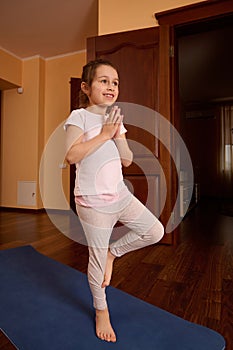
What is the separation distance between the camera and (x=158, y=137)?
2.14 m

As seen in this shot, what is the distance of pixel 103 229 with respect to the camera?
866 millimetres

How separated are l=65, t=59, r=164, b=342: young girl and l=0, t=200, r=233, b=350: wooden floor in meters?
0.39

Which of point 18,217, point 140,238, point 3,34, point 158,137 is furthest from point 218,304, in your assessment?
point 3,34

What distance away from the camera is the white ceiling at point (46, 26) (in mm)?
2756

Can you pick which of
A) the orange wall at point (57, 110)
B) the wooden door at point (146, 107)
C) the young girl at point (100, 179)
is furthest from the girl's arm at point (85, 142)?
the orange wall at point (57, 110)

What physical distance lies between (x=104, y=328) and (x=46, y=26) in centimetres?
344

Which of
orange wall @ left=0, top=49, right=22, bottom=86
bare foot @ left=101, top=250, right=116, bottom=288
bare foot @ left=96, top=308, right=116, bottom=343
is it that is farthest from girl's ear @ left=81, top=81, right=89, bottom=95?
orange wall @ left=0, top=49, right=22, bottom=86

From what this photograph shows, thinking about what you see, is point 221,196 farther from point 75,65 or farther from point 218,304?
point 218,304

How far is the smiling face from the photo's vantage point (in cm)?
89

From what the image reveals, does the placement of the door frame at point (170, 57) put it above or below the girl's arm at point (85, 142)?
above

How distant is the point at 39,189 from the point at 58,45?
84.9 inches

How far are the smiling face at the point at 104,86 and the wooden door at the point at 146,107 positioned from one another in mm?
1285

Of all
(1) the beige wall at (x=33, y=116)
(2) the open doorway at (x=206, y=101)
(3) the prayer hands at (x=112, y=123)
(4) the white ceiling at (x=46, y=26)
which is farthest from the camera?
(1) the beige wall at (x=33, y=116)

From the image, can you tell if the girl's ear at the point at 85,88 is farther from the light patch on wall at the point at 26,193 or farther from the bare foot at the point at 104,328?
the light patch on wall at the point at 26,193
